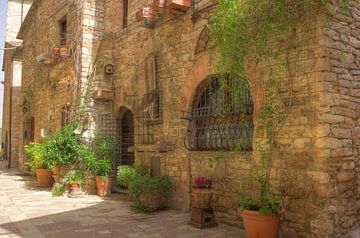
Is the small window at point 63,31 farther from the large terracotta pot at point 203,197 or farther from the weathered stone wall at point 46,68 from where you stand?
the large terracotta pot at point 203,197

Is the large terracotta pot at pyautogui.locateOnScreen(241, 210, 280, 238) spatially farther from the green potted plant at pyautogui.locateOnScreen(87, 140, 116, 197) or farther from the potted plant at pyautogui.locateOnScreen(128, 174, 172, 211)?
the green potted plant at pyautogui.locateOnScreen(87, 140, 116, 197)

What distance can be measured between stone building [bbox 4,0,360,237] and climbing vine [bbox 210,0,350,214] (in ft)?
0.28

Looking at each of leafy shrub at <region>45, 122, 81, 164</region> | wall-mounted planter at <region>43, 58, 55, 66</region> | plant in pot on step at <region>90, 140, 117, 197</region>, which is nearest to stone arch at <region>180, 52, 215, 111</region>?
plant in pot on step at <region>90, 140, 117, 197</region>

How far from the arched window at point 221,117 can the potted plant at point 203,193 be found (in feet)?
2.27

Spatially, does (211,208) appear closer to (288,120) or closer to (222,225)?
(222,225)

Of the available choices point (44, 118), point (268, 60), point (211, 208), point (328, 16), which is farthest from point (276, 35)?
point (44, 118)

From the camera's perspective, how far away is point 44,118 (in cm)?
1136

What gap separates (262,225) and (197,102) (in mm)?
2630

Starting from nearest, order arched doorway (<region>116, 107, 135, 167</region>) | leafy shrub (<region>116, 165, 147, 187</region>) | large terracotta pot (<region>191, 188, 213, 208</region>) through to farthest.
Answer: large terracotta pot (<region>191, 188, 213, 208</region>) < leafy shrub (<region>116, 165, 147, 187</region>) < arched doorway (<region>116, 107, 135, 167</region>)

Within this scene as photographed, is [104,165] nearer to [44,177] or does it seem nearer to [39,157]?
[39,157]

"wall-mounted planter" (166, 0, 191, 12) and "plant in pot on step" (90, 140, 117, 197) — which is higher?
"wall-mounted planter" (166, 0, 191, 12)

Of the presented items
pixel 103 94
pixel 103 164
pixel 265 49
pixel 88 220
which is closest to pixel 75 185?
pixel 103 164

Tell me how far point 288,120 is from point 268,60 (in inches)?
34.5

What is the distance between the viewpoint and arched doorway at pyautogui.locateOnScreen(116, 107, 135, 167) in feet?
27.4
